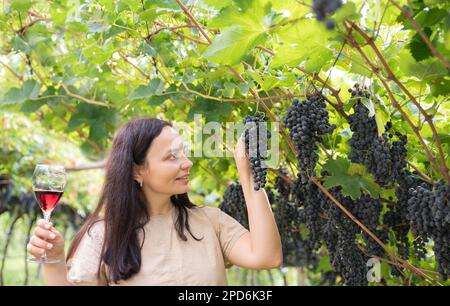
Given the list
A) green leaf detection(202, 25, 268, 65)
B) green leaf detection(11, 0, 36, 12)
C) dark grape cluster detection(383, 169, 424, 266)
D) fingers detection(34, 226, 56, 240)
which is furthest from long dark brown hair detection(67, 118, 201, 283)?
green leaf detection(11, 0, 36, 12)

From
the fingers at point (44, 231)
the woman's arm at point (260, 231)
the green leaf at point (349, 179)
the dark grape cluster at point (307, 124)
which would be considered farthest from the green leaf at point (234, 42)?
the fingers at point (44, 231)

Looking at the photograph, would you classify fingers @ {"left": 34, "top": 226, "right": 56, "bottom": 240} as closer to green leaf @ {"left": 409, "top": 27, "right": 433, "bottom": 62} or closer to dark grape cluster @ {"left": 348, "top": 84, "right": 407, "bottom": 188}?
dark grape cluster @ {"left": 348, "top": 84, "right": 407, "bottom": 188}

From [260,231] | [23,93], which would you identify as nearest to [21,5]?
Result: [23,93]

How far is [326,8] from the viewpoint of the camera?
1.14m

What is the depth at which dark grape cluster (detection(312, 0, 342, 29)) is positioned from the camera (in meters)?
1.13

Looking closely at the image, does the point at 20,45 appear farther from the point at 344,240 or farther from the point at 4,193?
the point at 4,193

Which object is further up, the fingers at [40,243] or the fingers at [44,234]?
the fingers at [44,234]

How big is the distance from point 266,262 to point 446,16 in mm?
1002

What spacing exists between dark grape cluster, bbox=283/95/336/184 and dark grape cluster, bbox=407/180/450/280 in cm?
33

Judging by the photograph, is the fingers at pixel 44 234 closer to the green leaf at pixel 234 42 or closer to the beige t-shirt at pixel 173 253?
the beige t-shirt at pixel 173 253

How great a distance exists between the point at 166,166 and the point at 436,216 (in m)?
0.95

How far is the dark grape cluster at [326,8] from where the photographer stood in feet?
3.72
